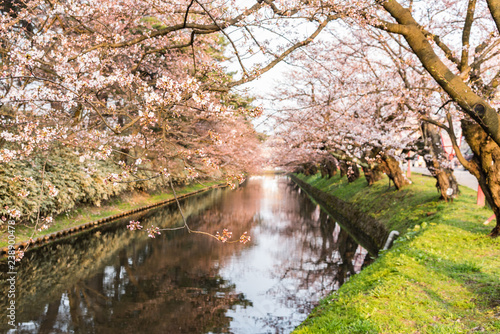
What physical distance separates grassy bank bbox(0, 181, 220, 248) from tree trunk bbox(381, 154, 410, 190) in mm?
9224

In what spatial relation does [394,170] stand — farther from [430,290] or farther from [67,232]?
[67,232]

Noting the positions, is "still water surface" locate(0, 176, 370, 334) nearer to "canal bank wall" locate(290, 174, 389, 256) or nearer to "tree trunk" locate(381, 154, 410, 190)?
"canal bank wall" locate(290, 174, 389, 256)

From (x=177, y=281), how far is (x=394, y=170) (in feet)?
41.6

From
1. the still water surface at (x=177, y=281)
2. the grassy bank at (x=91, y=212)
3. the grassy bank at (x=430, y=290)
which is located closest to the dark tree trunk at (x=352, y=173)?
the still water surface at (x=177, y=281)

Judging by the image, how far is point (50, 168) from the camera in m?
14.8

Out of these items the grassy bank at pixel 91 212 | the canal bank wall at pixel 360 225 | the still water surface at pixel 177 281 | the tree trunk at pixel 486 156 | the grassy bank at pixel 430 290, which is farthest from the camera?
the canal bank wall at pixel 360 225

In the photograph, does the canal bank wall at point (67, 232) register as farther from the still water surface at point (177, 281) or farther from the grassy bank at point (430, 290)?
the grassy bank at point (430, 290)

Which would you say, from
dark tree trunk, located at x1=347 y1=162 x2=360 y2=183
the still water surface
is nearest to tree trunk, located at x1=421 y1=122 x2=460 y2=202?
the still water surface

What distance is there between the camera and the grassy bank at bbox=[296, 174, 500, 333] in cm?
482

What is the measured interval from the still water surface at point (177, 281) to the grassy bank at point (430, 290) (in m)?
1.96

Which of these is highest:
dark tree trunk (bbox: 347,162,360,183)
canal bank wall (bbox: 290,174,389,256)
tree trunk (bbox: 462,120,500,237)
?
tree trunk (bbox: 462,120,500,237)

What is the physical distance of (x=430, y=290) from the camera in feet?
19.6

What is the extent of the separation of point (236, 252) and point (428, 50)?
33.0 feet

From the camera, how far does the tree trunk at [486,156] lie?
24.6 feet
